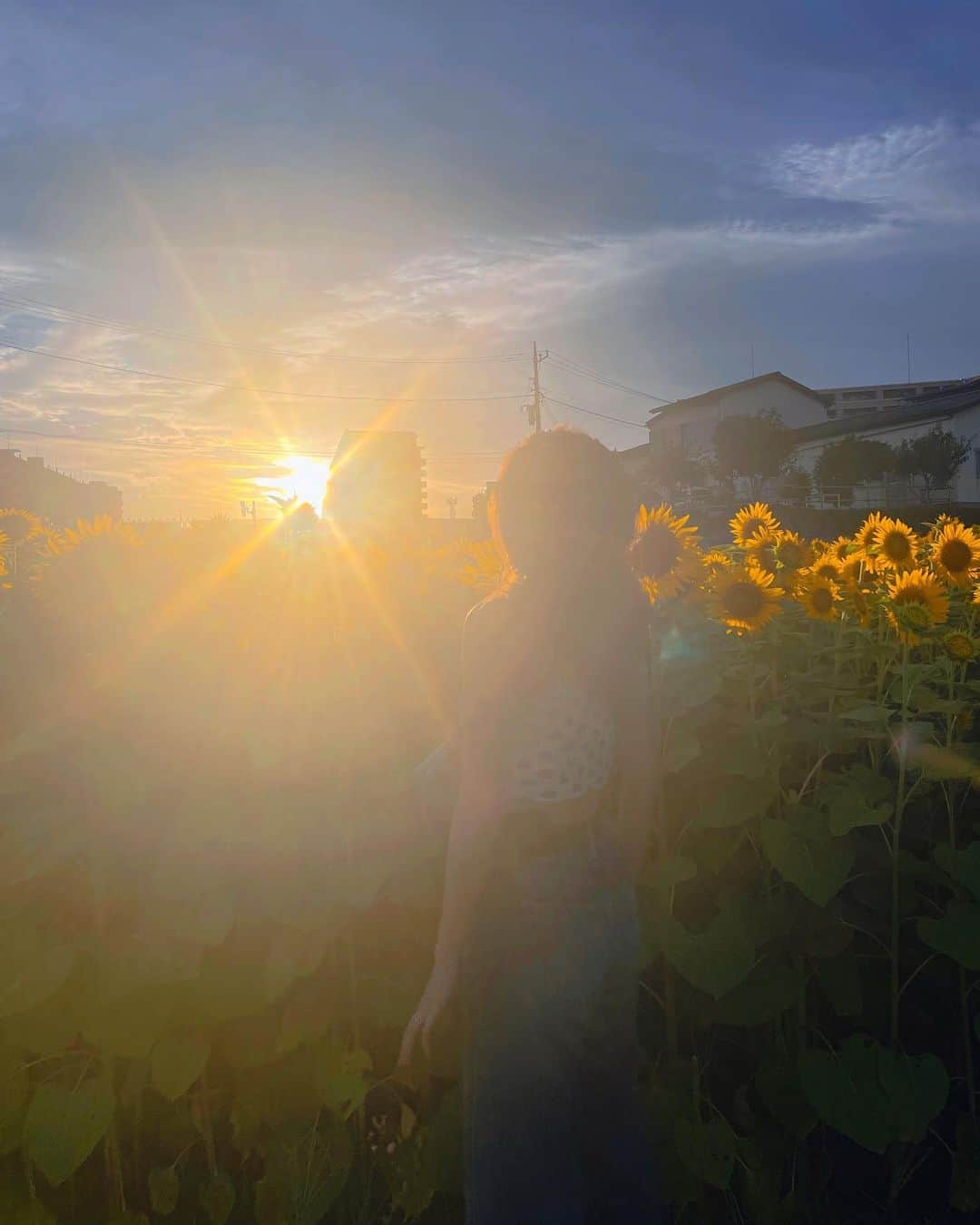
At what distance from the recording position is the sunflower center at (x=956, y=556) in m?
3.73

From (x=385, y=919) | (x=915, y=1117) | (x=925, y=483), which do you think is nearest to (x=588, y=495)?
(x=385, y=919)

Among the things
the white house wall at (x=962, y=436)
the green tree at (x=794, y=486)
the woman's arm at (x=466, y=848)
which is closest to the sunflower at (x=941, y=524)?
the woman's arm at (x=466, y=848)

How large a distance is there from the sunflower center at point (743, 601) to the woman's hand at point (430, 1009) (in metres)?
1.58

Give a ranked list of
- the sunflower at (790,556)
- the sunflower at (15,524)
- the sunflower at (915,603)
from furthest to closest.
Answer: the sunflower at (15,524)
the sunflower at (790,556)
the sunflower at (915,603)

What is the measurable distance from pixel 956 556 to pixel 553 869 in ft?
7.53

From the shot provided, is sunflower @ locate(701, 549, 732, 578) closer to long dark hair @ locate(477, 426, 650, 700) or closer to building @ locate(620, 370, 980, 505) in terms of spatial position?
long dark hair @ locate(477, 426, 650, 700)

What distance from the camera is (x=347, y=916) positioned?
232 cm

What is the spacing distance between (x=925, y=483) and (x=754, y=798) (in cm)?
4636

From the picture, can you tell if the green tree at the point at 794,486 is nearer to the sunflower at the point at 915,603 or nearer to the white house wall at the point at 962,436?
the white house wall at the point at 962,436

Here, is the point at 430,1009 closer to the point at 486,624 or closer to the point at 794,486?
the point at 486,624

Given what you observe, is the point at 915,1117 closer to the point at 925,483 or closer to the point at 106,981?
the point at 106,981

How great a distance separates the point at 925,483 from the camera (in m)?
45.1

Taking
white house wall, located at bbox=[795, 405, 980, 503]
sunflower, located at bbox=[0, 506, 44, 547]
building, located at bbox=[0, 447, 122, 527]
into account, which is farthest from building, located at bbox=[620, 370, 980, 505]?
sunflower, located at bbox=[0, 506, 44, 547]

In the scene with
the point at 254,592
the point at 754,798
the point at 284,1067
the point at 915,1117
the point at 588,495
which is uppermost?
the point at 588,495
